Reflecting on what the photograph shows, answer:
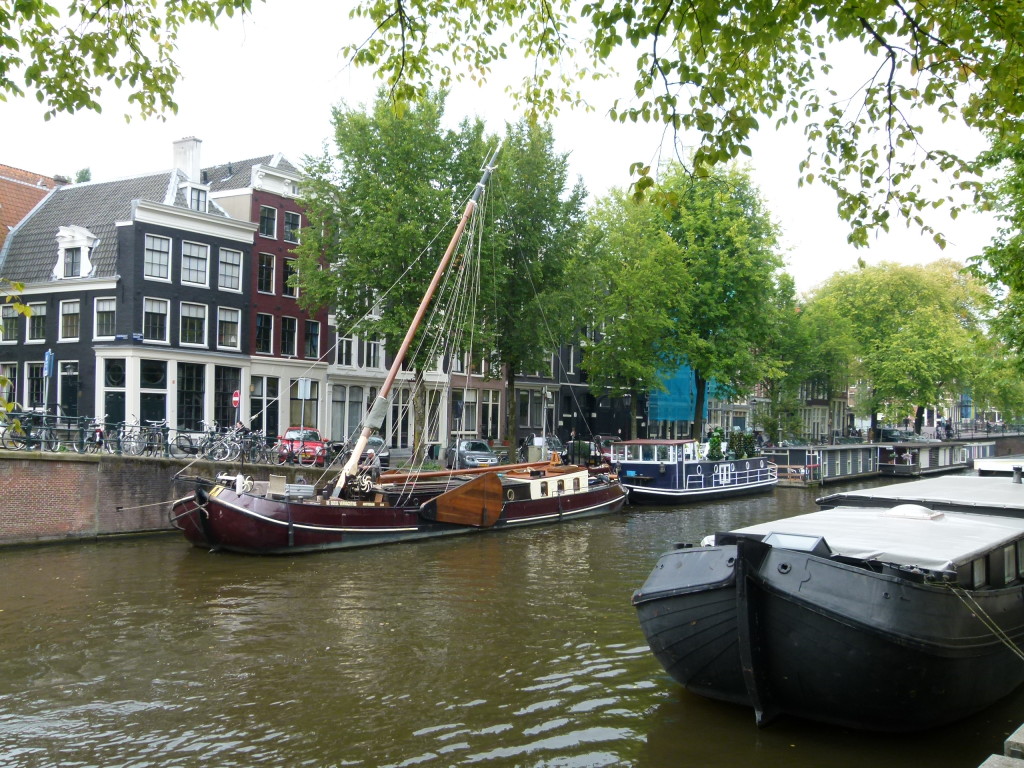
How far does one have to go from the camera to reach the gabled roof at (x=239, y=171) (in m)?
39.8

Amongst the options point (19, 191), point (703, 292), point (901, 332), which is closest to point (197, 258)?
point (19, 191)

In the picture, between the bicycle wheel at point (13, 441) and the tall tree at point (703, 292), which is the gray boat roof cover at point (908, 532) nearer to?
the bicycle wheel at point (13, 441)

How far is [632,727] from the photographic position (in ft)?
32.6

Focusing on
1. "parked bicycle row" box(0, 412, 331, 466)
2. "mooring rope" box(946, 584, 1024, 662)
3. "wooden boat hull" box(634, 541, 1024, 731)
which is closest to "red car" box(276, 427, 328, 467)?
"parked bicycle row" box(0, 412, 331, 466)

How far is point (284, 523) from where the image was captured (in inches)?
831

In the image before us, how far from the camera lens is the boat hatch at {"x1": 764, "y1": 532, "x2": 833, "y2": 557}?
362 inches

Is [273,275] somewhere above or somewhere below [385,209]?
below

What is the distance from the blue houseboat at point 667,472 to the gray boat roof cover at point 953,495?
18336 mm

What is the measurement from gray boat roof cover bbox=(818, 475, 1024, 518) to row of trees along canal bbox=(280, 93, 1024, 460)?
926 centimetres

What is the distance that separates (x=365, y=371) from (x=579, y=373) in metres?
17.0

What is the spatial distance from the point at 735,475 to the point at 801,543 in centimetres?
3084

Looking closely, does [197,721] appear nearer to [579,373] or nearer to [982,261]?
[982,261]

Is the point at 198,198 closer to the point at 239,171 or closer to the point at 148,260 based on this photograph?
the point at 148,260

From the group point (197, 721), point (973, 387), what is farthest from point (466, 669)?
point (973, 387)
